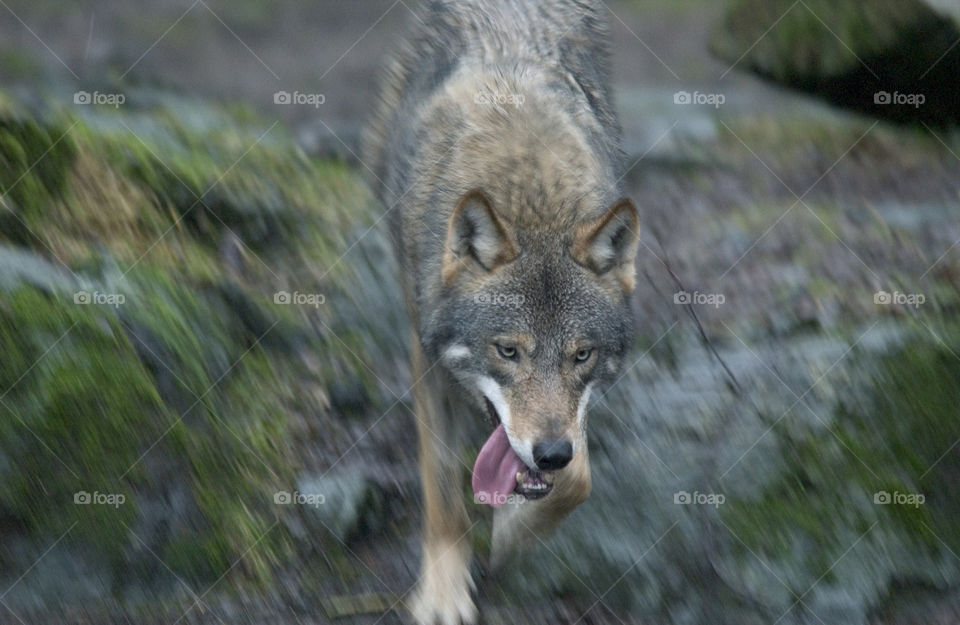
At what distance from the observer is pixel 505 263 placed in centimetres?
482

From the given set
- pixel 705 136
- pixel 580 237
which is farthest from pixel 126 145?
pixel 705 136

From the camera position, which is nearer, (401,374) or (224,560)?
(224,560)

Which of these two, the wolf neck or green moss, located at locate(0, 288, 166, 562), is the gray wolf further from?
green moss, located at locate(0, 288, 166, 562)

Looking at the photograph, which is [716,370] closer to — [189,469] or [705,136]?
[189,469]

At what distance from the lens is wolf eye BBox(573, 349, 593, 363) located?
472cm

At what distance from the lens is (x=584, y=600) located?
5.52 metres

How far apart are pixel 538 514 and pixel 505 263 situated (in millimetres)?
1231

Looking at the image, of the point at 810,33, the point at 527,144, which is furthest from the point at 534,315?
the point at 810,33

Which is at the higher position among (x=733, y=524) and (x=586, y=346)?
(x=586, y=346)

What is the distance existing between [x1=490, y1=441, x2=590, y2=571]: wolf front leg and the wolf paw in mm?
221

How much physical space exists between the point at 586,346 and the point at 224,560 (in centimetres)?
205

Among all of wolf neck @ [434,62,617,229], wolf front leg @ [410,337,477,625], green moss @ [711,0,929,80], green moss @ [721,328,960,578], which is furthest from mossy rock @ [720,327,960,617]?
green moss @ [711,0,929,80]

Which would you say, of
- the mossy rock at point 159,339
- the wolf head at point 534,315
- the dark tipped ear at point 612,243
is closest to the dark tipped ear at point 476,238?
the wolf head at point 534,315

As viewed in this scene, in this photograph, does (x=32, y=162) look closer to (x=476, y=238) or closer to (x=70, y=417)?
(x=70, y=417)
